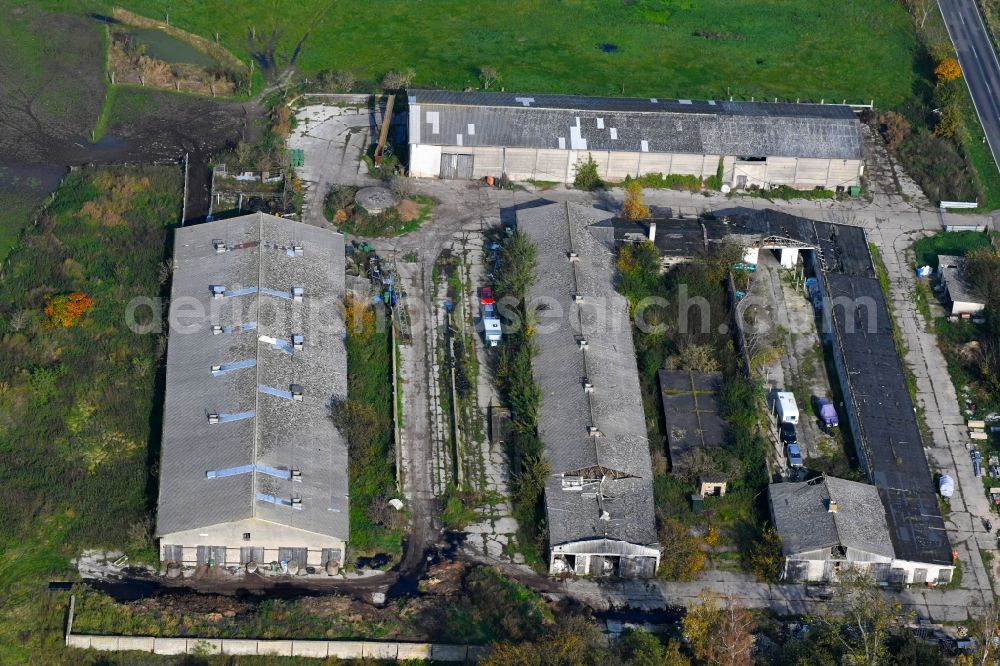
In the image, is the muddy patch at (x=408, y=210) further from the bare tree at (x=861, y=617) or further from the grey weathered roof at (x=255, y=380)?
the bare tree at (x=861, y=617)

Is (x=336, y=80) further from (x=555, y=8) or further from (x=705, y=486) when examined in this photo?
(x=705, y=486)

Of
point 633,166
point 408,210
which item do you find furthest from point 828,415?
point 408,210

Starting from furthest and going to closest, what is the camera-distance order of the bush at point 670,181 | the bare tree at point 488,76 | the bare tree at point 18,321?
1. the bare tree at point 488,76
2. the bush at point 670,181
3. the bare tree at point 18,321

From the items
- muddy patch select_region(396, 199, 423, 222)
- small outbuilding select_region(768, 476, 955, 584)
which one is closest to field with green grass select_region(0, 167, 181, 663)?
muddy patch select_region(396, 199, 423, 222)

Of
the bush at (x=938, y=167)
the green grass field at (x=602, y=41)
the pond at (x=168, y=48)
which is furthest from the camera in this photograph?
the green grass field at (x=602, y=41)

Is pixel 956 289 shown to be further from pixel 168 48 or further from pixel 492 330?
pixel 168 48

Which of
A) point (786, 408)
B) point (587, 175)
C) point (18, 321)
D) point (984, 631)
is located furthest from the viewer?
point (587, 175)

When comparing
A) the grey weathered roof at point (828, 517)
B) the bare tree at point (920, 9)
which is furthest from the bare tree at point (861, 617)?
the bare tree at point (920, 9)

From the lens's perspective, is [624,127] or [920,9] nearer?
[624,127]
